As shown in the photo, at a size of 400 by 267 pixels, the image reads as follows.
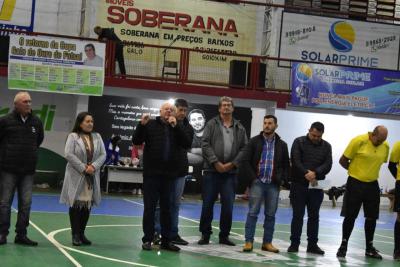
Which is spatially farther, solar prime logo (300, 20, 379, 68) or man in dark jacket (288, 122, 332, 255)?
solar prime logo (300, 20, 379, 68)

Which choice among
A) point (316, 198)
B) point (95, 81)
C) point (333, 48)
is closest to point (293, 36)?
point (333, 48)

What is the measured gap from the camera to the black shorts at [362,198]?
968 cm

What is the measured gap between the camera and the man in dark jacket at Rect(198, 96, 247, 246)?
9648mm

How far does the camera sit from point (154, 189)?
8.77 meters

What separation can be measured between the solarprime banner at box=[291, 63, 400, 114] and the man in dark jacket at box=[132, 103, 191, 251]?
458 inches

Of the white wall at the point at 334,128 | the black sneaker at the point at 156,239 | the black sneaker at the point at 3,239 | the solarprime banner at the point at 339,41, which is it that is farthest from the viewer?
the solarprime banner at the point at 339,41

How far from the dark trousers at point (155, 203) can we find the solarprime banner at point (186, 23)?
48.4 feet

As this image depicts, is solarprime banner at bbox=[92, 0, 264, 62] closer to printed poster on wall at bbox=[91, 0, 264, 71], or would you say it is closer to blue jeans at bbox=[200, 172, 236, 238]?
printed poster on wall at bbox=[91, 0, 264, 71]

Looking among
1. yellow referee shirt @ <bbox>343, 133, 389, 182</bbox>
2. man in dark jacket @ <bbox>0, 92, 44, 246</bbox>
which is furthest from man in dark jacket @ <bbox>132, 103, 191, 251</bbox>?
yellow referee shirt @ <bbox>343, 133, 389, 182</bbox>

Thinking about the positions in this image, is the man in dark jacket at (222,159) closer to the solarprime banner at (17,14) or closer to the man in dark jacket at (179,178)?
the man in dark jacket at (179,178)

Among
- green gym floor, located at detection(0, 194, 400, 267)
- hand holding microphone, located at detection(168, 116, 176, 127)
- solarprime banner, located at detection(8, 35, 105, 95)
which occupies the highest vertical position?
solarprime banner, located at detection(8, 35, 105, 95)

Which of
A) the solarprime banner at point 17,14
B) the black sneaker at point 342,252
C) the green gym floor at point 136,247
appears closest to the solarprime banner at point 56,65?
the solarprime banner at point 17,14

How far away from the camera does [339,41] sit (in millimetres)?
25422

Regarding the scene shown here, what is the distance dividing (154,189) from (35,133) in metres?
1.74
